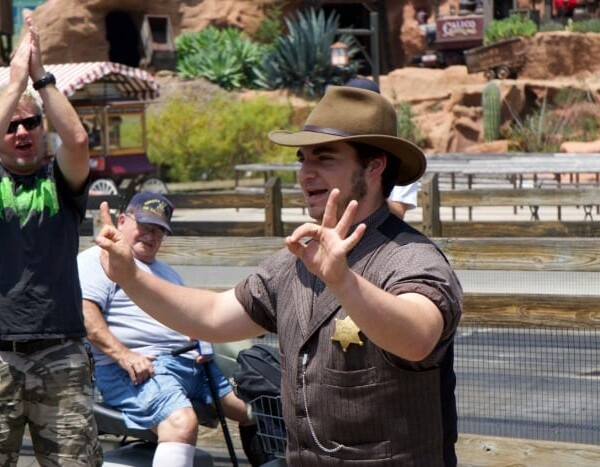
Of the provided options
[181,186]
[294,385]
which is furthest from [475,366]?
[181,186]

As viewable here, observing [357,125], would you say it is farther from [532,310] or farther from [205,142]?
[205,142]

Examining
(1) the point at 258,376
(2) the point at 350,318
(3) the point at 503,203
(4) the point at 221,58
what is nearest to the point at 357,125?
(2) the point at 350,318

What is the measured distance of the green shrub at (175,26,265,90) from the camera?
111 ft

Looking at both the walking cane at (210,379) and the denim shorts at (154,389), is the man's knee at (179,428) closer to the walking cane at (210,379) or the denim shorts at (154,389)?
the denim shorts at (154,389)

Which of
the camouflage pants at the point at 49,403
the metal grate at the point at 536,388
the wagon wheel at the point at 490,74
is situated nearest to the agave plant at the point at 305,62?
the wagon wheel at the point at 490,74

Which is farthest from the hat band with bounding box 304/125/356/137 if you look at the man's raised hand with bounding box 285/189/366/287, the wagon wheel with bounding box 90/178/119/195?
Answer: the wagon wheel with bounding box 90/178/119/195

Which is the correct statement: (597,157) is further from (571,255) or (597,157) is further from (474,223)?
(571,255)

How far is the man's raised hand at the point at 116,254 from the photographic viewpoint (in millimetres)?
2910

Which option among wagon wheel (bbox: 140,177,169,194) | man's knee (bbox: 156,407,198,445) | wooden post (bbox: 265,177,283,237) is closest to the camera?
man's knee (bbox: 156,407,198,445)

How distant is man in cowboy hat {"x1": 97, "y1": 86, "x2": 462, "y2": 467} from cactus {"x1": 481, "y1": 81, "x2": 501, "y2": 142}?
25966mm

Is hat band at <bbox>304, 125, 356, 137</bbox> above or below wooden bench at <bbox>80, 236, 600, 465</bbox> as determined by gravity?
above

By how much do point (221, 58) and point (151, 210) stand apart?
29461 millimetres

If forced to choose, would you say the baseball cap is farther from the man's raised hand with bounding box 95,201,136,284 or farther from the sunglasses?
the man's raised hand with bounding box 95,201,136,284

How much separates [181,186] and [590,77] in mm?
11885
